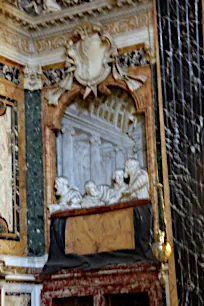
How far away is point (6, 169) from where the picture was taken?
13.1 metres

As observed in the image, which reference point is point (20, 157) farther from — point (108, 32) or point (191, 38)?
point (191, 38)

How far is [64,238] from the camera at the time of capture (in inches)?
508

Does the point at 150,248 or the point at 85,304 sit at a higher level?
the point at 150,248

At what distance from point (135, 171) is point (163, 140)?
725 mm

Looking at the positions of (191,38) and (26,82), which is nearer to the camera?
(191,38)

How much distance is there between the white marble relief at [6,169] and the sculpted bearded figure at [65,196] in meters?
0.70

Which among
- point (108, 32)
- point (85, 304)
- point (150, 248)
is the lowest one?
point (85, 304)

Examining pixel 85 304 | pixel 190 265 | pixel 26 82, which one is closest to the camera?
pixel 190 265

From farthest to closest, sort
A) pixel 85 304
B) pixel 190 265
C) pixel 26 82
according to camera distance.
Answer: pixel 26 82 → pixel 85 304 → pixel 190 265

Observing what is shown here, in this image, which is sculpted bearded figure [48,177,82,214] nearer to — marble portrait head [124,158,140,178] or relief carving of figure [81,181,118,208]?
relief carving of figure [81,181,118,208]

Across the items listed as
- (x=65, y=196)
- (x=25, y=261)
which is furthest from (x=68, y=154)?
(x=25, y=261)

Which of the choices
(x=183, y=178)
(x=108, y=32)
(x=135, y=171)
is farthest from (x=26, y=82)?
(x=183, y=178)

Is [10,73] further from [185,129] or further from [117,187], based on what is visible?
[185,129]

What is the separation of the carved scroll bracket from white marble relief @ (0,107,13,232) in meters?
0.86
